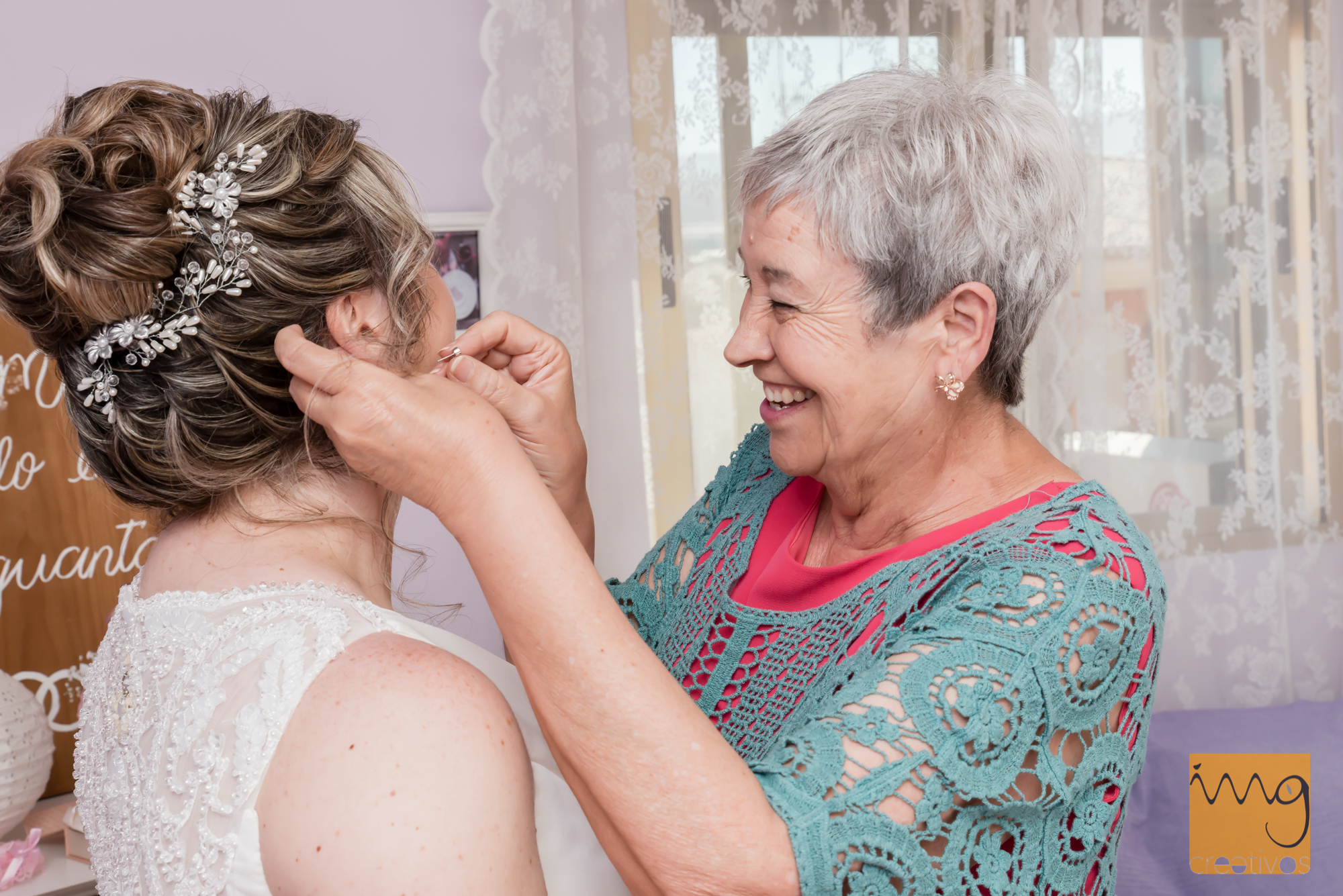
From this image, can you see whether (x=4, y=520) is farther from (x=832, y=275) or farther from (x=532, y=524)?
(x=832, y=275)

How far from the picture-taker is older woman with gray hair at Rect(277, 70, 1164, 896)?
0.78 meters

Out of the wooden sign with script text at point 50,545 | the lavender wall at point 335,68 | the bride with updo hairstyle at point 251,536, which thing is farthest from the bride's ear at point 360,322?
the lavender wall at point 335,68

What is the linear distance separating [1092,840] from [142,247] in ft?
3.11

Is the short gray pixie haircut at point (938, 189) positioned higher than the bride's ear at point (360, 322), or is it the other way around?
the short gray pixie haircut at point (938, 189)

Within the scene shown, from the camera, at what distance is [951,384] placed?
1.07 metres

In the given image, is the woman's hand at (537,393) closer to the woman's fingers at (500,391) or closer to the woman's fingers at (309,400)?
the woman's fingers at (500,391)

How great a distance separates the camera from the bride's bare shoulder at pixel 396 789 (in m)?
0.69

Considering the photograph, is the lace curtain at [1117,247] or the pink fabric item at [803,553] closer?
the pink fabric item at [803,553]

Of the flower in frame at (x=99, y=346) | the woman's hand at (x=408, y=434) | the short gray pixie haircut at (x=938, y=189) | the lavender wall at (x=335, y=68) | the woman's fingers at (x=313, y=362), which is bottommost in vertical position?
the woman's hand at (x=408, y=434)

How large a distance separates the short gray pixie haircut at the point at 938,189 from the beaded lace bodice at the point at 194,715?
1.94ft

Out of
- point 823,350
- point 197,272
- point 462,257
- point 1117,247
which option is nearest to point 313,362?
point 197,272

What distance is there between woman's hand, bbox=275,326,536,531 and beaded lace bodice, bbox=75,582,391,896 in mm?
123

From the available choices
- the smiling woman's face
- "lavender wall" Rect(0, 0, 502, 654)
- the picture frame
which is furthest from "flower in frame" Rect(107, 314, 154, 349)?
the picture frame

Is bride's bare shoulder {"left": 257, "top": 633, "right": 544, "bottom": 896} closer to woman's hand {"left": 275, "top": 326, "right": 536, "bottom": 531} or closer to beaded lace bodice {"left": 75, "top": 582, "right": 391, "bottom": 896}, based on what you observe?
beaded lace bodice {"left": 75, "top": 582, "right": 391, "bottom": 896}
